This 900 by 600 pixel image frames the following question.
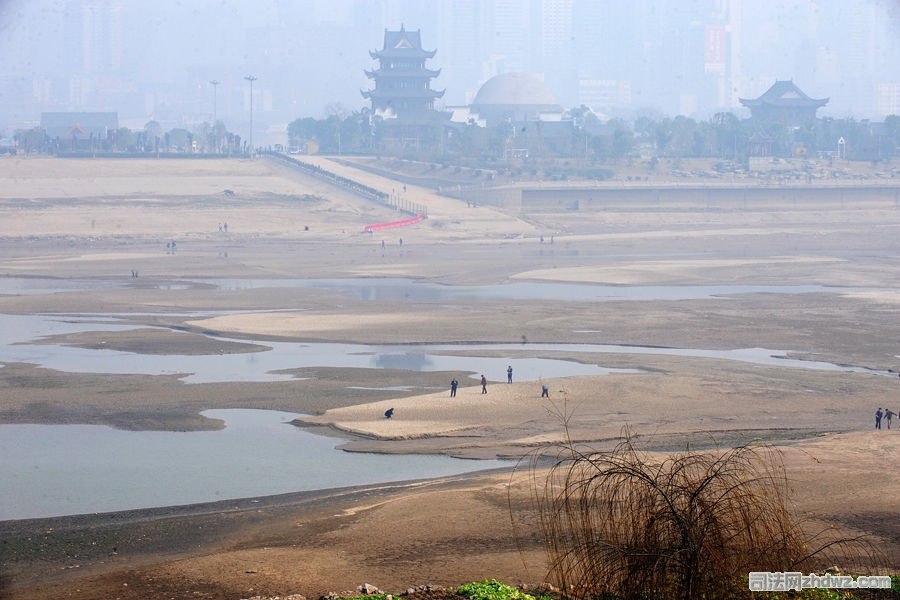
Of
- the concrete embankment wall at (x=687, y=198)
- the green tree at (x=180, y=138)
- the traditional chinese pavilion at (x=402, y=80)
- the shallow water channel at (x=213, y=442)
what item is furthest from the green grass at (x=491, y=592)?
the green tree at (x=180, y=138)

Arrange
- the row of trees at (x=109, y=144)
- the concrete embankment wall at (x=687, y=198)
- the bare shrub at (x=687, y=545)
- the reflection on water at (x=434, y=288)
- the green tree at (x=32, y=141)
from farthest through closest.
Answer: the green tree at (x=32, y=141) < the row of trees at (x=109, y=144) < the concrete embankment wall at (x=687, y=198) < the reflection on water at (x=434, y=288) < the bare shrub at (x=687, y=545)

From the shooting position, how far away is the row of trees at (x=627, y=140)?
101688 mm

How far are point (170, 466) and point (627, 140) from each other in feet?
272

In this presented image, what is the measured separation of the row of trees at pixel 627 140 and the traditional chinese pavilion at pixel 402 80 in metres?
4.97

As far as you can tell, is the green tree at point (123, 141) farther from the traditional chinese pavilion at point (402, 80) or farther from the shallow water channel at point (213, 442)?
the shallow water channel at point (213, 442)

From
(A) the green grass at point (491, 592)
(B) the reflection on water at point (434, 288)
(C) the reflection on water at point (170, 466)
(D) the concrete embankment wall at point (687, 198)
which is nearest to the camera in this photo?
(A) the green grass at point (491, 592)

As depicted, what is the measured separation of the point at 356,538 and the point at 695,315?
81.0 feet

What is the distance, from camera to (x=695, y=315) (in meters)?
38.2

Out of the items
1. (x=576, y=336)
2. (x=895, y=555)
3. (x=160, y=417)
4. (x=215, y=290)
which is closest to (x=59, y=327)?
(x=215, y=290)

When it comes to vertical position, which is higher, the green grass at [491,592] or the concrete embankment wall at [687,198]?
the concrete embankment wall at [687,198]

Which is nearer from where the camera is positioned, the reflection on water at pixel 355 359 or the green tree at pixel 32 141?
the reflection on water at pixel 355 359

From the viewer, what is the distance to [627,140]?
99125mm

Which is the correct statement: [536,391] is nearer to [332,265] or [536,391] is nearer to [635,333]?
[635,333]

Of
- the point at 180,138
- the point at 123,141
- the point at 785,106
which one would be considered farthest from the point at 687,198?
the point at 180,138
